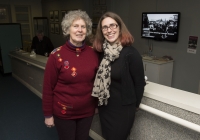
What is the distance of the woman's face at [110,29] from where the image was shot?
4.57ft

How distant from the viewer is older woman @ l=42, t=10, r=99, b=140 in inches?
56.9

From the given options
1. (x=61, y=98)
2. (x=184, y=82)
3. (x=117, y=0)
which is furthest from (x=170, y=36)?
(x=61, y=98)

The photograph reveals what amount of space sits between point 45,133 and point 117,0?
3.79m

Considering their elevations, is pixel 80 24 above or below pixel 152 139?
above

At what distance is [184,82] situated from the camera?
3922mm

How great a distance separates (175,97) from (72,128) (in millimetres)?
825

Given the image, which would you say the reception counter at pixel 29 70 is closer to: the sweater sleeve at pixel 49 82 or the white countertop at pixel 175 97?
the sweater sleeve at pixel 49 82

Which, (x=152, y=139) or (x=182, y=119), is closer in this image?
(x=182, y=119)

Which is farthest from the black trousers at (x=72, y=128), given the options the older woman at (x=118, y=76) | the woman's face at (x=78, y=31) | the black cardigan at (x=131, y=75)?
the woman's face at (x=78, y=31)

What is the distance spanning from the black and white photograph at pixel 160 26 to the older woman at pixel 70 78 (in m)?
2.79

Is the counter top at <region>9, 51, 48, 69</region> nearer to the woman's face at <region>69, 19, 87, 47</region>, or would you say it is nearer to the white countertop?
the woman's face at <region>69, 19, 87, 47</region>

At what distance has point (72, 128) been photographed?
1.58 metres

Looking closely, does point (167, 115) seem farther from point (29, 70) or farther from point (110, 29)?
point (29, 70)

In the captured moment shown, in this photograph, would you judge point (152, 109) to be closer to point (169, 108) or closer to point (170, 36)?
point (169, 108)
